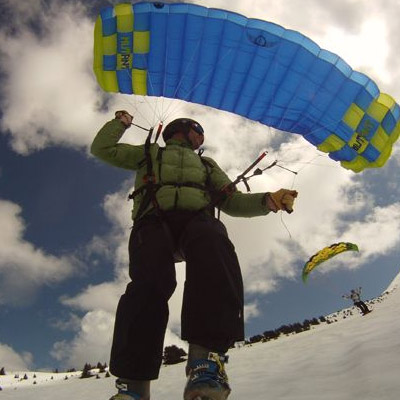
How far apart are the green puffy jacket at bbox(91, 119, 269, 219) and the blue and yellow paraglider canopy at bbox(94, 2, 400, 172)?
3.42m

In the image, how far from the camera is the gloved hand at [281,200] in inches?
146

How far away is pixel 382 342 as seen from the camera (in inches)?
272

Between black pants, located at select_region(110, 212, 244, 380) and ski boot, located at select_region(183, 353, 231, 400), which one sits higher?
black pants, located at select_region(110, 212, 244, 380)

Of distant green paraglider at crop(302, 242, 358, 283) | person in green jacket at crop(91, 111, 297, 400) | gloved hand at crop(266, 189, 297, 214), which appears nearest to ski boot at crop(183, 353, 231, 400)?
person in green jacket at crop(91, 111, 297, 400)

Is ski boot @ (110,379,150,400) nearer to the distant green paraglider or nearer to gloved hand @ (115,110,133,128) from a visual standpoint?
gloved hand @ (115,110,133,128)

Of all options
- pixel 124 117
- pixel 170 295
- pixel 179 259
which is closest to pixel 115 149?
pixel 124 117

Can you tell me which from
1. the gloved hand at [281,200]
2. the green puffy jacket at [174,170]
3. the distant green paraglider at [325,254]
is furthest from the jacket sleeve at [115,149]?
the distant green paraglider at [325,254]

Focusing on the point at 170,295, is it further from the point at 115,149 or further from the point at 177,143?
the point at 177,143

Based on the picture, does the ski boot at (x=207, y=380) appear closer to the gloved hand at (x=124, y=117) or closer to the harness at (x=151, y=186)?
the harness at (x=151, y=186)

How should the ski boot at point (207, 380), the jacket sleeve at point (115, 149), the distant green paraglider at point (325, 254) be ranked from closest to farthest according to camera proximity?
the ski boot at point (207, 380) < the jacket sleeve at point (115, 149) < the distant green paraglider at point (325, 254)

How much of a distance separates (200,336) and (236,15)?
18.8 ft

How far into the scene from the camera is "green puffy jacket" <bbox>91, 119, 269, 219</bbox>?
3.81 meters

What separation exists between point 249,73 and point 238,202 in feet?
13.2

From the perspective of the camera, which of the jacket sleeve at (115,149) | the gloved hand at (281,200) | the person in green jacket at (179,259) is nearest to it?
the person in green jacket at (179,259)
